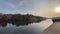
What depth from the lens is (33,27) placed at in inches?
62.2

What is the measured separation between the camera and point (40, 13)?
1.80m

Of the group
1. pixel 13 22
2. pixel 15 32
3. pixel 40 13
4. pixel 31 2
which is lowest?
pixel 15 32

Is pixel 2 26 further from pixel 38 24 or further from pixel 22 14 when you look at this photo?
pixel 38 24

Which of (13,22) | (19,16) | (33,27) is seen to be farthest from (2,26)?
(33,27)

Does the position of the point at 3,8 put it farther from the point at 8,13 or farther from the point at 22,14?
the point at 22,14

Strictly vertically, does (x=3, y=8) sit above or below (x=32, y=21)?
above

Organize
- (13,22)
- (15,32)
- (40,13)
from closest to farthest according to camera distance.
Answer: (15,32)
(13,22)
(40,13)

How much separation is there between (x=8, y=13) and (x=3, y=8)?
0.10 m

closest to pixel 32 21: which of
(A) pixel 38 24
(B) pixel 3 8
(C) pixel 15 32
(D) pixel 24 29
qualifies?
(A) pixel 38 24

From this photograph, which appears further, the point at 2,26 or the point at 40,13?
the point at 40,13

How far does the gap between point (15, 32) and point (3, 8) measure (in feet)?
1.34

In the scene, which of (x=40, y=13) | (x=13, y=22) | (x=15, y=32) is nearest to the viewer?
(x=15, y=32)

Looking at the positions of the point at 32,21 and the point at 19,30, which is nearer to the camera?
the point at 19,30

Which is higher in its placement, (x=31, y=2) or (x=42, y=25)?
(x=31, y=2)
